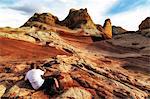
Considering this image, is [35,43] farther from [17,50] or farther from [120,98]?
[120,98]

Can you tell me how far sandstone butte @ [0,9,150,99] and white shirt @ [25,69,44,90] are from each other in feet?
0.96

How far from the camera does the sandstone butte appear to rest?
743 inches

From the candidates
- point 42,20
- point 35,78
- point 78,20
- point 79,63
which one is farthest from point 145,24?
point 35,78

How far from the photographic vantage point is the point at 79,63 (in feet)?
72.4

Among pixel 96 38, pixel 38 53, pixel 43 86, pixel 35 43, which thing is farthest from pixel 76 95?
pixel 96 38

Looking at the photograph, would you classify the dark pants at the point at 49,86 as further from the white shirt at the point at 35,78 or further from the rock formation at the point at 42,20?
the rock formation at the point at 42,20

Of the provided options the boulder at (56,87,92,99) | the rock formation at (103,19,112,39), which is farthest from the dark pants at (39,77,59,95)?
the rock formation at (103,19,112,39)

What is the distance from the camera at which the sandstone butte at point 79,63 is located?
18875 millimetres

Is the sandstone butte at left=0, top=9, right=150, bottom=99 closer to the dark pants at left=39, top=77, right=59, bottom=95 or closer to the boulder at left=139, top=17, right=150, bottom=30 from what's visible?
the dark pants at left=39, top=77, right=59, bottom=95

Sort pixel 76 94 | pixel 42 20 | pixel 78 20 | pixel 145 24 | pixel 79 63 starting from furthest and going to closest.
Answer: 1. pixel 78 20
2. pixel 145 24
3. pixel 42 20
4. pixel 79 63
5. pixel 76 94

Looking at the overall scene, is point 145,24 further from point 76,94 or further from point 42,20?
point 76,94

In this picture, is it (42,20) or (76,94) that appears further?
(42,20)

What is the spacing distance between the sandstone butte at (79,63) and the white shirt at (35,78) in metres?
0.29

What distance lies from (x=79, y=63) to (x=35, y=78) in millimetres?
4242
